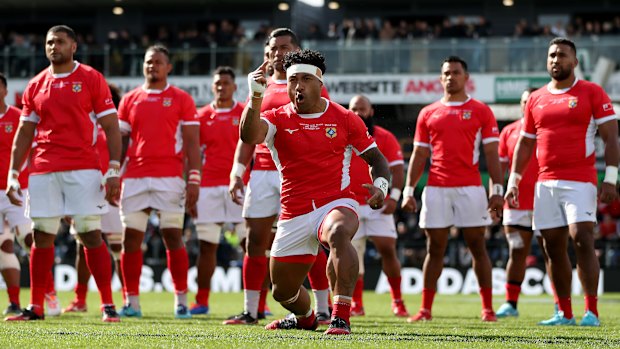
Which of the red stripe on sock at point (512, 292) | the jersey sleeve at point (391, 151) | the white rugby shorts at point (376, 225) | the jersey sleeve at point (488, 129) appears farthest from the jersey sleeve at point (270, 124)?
the red stripe on sock at point (512, 292)

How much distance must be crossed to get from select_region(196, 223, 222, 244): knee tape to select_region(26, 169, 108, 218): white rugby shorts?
252 centimetres

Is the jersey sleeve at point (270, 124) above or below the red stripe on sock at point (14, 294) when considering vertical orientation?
above

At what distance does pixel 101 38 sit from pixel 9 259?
3311 centimetres

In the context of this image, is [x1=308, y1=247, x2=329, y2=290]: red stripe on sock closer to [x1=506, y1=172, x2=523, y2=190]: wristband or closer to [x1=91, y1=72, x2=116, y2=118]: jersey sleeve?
[x1=506, y1=172, x2=523, y2=190]: wristband

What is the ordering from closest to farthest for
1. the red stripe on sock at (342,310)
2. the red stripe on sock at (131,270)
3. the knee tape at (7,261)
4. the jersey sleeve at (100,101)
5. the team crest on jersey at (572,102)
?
the red stripe on sock at (342,310)
the jersey sleeve at (100,101)
the team crest on jersey at (572,102)
the red stripe on sock at (131,270)
the knee tape at (7,261)

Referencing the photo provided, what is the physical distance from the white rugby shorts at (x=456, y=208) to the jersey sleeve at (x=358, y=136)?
3224 millimetres

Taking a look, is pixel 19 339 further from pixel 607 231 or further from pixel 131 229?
pixel 607 231

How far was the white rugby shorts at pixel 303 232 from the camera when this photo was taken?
809 centimetres

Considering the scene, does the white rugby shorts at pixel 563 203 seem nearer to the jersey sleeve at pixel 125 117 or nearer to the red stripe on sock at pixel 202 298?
the red stripe on sock at pixel 202 298

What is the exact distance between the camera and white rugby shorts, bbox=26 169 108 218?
995 centimetres

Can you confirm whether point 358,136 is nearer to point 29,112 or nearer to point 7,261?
point 29,112

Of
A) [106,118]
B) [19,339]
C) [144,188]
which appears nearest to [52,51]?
[106,118]

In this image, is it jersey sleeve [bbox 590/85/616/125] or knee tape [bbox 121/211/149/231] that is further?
knee tape [bbox 121/211/149/231]

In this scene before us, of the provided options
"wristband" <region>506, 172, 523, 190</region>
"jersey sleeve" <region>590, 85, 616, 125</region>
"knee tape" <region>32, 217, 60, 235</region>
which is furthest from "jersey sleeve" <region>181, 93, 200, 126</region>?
"jersey sleeve" <region>590, 85, 616, 125</region>
